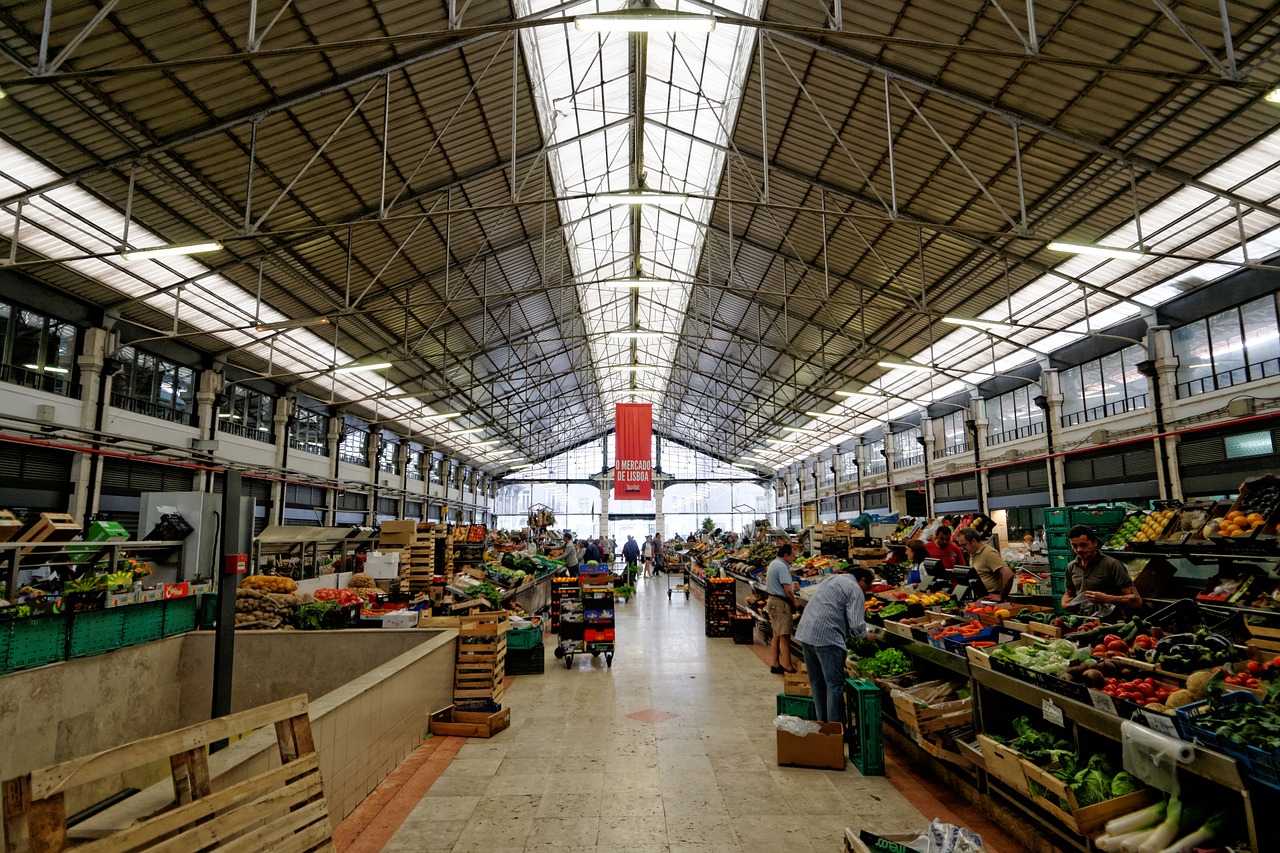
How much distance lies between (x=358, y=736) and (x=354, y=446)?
21.0 m

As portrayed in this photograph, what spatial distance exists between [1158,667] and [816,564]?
8.31m

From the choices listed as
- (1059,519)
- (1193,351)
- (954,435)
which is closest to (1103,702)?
(1059,519)

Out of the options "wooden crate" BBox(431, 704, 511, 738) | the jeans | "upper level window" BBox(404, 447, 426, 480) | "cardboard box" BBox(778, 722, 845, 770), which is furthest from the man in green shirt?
"upper level window" BBox(404, 447, 426, 480)

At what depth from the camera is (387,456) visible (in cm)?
2703

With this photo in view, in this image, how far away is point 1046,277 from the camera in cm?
1362

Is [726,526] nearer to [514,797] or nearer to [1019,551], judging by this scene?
[1019,551]

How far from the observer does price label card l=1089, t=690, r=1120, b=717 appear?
131 inches

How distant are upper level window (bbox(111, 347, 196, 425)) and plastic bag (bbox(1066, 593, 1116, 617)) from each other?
1553 cm

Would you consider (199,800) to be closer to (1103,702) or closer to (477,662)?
(1103,702)

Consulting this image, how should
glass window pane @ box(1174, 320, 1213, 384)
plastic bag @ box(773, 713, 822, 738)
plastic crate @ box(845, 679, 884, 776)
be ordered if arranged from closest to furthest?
A: plastic crate @ box(845, 679, 884, 776) < plastic bag @ box(773, 713, 822, 738) < glass window pane @ box(1174, 320, 1213, 384)

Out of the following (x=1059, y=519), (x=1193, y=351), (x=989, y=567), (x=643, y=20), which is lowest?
(x=989, y=567)

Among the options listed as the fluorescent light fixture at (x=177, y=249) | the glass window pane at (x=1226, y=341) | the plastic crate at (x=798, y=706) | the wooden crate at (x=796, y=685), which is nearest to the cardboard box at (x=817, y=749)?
the plastic crate at (x=798, y=706)

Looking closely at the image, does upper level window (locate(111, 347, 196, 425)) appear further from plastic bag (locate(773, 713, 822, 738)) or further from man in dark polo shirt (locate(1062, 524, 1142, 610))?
man in dark polo shirt (locate(1062, 524, 1142, 610))

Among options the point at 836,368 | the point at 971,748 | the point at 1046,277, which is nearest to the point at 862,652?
the point at 971,748
